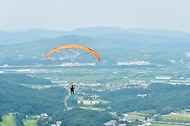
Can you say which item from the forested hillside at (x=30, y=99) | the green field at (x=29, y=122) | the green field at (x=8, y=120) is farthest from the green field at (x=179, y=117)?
the green field at (x=8, y=120)

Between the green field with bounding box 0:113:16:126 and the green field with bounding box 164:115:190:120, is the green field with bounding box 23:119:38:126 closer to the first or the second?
the green field with bounding box 0:113:16:126

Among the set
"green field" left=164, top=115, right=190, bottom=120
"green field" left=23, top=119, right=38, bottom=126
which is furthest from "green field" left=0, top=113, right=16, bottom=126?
"green field" left=164, top=115, right=190, bottom=120

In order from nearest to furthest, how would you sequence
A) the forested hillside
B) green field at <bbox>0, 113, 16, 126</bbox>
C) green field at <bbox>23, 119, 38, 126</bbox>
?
green field at <bbox>0, 113, 16, 126</bbox> → green field at <bbox>23, 119, 38, 126</bbox> → the forested hillside

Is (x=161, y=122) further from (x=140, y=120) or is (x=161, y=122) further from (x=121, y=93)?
(x=121, y=93)

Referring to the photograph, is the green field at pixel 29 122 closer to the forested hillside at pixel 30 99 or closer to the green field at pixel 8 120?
the green field at pixel 8 120

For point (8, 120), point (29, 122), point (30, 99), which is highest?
point (30, 99)

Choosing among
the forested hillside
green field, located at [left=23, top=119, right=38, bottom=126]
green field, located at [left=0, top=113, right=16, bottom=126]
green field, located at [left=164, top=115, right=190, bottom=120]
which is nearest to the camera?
green field, located at [left=0, top=113, right=16, bottom=126]

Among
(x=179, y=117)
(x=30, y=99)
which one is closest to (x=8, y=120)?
(x=30, y=99)

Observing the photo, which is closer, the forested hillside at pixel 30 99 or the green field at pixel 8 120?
the green field at pixel 8 120

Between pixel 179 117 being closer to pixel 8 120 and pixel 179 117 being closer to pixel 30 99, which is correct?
pixel 8 120
